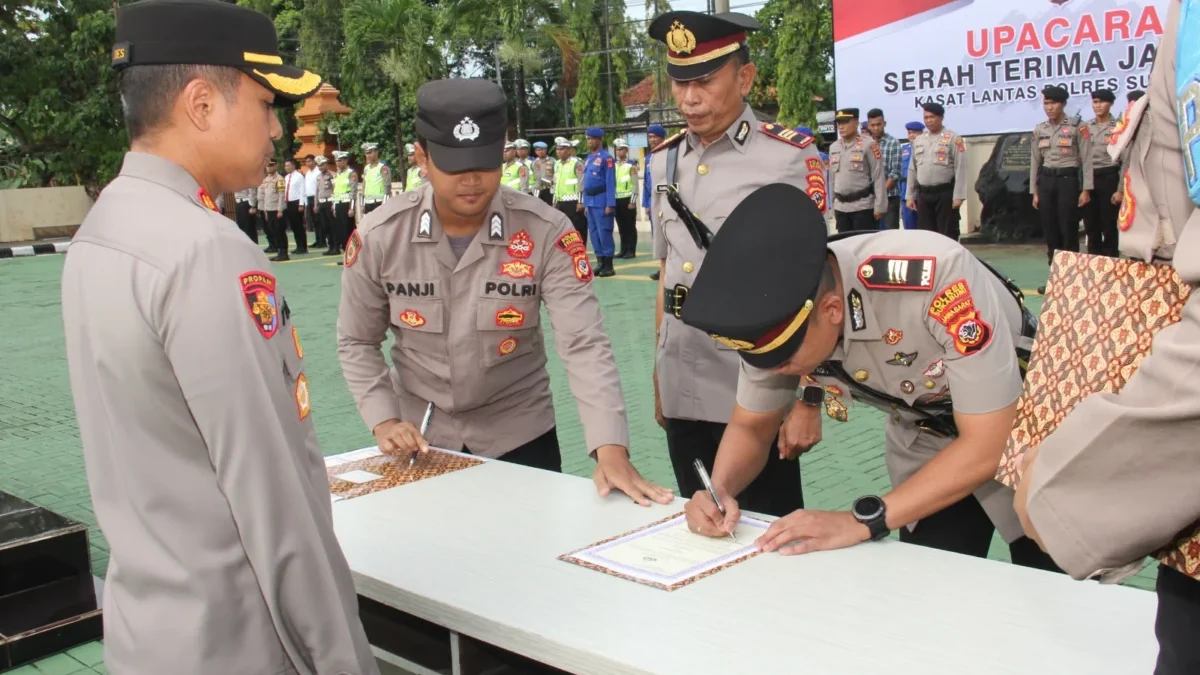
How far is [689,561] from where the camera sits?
1879 millimetres

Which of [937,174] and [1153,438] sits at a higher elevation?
[1153,438]

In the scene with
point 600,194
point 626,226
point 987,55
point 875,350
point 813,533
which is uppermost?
point 987,55

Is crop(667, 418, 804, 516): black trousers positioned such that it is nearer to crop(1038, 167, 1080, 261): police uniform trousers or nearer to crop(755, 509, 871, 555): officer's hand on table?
crop(755, 509, 871, 555): officer's hand on table

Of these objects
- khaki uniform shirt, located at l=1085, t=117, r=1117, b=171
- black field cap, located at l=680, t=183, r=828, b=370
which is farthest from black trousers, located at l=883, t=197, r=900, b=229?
black field cap, located at l=680, t=183, r=828, b=370

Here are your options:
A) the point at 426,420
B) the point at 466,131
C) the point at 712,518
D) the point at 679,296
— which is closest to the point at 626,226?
the point at 679,296

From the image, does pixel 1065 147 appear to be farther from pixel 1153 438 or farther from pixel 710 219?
pixel 1153 438

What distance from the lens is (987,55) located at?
1188 cm

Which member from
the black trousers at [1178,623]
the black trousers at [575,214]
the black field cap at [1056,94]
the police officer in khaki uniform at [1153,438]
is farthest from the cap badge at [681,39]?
the black trousers at [575,214]

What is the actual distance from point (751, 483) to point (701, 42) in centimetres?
121

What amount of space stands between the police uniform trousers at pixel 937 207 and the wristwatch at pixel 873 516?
10483 millimetres

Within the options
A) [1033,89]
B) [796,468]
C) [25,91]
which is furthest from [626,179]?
[25,91]

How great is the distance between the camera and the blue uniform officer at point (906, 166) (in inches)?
483

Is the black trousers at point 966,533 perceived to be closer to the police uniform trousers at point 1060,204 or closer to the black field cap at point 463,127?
the black field cap at point 463,127

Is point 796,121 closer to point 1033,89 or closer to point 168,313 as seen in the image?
point 1033,89
